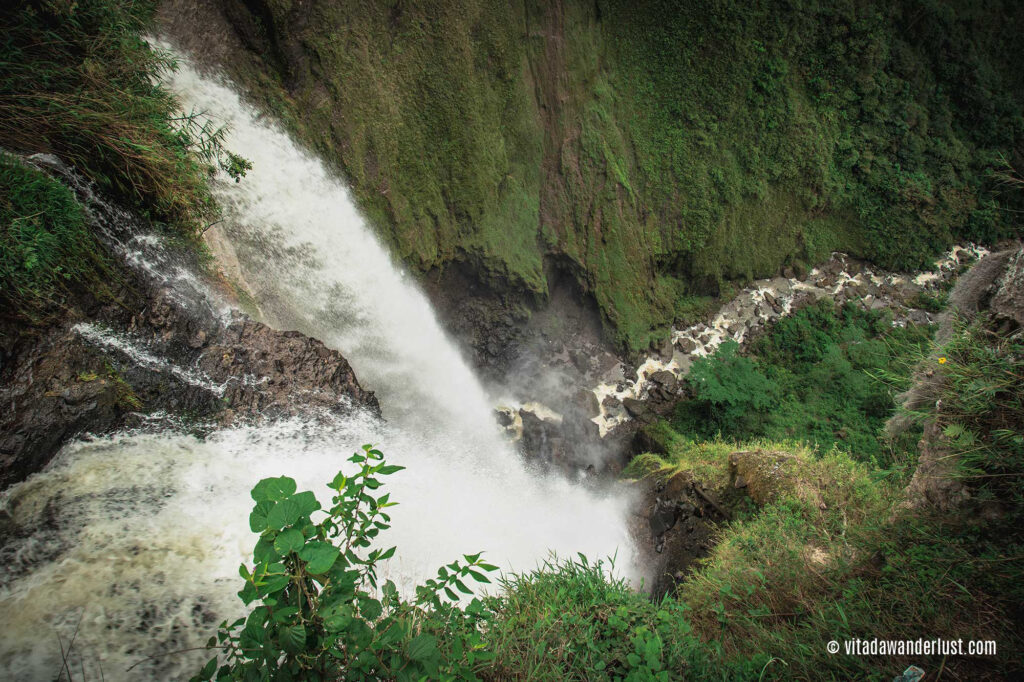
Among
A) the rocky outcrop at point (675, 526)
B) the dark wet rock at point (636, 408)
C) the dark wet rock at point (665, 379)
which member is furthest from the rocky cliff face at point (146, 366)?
the dark wet rock at point (665, 379)

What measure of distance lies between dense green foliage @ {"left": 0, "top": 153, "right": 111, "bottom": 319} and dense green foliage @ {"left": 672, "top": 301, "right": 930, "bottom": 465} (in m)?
8.46

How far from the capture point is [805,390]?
934cm

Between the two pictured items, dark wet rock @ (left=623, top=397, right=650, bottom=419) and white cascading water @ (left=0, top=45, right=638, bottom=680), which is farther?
dark wet rock @ (left=623, top=397, right=650, bottom=419)

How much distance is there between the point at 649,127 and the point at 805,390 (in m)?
6.17

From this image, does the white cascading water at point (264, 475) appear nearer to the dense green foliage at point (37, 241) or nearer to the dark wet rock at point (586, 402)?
the dense green foliage at point (37, 241)

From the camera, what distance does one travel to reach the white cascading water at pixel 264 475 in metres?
2.70

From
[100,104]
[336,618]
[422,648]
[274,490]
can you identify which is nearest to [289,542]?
[274,490]

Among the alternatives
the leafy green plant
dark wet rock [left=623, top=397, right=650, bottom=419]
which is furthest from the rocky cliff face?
dark wet rock [left=623, top=397, right=650, bottom=419]

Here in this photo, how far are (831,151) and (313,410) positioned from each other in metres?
12.7

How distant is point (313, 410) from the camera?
4512mm

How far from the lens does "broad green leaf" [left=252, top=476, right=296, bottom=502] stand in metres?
1.53

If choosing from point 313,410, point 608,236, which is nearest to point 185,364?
point 313,410

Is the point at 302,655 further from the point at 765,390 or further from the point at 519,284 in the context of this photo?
the point at 765,390

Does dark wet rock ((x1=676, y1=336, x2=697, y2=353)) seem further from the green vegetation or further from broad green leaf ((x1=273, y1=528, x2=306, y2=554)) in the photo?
broad green leaf ((x1=273, y1=528, x2=306, y2=554))
